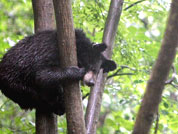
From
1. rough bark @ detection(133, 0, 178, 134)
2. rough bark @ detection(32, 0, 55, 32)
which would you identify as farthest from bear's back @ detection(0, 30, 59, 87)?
rough bark @ detection(133, 0, 178, 134)

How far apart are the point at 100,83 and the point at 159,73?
8.06 feet

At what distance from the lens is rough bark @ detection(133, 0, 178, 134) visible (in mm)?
1514

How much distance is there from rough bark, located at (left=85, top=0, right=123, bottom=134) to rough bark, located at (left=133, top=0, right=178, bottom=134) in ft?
7.14

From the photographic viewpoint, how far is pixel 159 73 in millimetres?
1551

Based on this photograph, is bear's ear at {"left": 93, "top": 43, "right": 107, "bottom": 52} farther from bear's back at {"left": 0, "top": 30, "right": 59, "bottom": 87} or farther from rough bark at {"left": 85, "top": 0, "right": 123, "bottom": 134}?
bear's back at {"left": 0, "top": 30, "right": 59, "bottom": 87}

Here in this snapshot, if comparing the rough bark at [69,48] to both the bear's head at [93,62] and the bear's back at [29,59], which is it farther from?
the bear's head at [93,62]

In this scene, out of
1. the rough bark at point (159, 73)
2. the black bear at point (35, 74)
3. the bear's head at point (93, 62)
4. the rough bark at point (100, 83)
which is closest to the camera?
the rough bark at point (159, 73)

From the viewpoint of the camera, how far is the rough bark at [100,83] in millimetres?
3703

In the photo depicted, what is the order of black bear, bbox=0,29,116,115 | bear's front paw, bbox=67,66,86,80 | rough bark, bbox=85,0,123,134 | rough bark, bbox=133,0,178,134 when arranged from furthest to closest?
black bear, bbox=0,29,116,115 < rough bark, bbox=85,0,123,134 < bear's front paw, bbox=67,66,86,80 < rough bark, bbox=133,0,178,134

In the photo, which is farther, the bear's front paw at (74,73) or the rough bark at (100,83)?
the rough bark at (100,83)

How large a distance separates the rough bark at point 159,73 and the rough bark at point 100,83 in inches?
85.7

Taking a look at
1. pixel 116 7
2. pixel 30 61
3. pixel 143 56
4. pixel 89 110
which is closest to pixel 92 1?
pixel 116 7

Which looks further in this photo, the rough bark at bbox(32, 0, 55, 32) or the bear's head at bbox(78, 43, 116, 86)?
the bear's head at bbox(78, 43, 116, 86)

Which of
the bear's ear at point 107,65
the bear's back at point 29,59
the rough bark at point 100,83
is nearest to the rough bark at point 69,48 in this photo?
the rough bark at point 100,83
